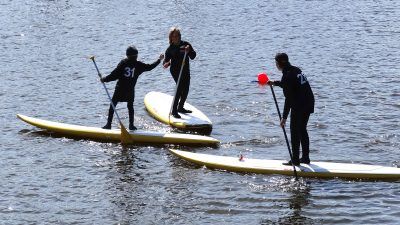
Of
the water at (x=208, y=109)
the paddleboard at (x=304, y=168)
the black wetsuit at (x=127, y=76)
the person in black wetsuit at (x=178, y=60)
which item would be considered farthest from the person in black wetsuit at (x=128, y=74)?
the paddleboard at (x=304, y=168)

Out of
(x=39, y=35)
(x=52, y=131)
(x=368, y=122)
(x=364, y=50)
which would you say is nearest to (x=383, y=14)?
(x=364, y=50)

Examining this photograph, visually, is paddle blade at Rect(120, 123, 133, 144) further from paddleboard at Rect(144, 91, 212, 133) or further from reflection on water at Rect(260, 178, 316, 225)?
reflection on water at Rect(260, 178, 316, 225)

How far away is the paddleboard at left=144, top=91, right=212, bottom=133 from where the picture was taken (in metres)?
18.8

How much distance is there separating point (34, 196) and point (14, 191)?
51cm

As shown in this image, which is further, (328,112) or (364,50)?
(364,50)

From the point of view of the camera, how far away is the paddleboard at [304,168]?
50.2 feet

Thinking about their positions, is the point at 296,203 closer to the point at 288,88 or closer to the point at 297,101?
the point at 297,101

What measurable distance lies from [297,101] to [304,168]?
4.37 feet

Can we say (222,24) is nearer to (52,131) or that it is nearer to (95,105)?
(95,105)

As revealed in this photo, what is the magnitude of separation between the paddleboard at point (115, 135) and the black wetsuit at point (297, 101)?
8.71ft

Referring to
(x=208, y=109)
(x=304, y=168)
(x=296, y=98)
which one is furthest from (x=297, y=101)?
(x=208, y=109)

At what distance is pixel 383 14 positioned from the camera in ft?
117

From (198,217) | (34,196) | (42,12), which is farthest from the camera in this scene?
(42,12)

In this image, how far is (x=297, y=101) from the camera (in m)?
15.2
